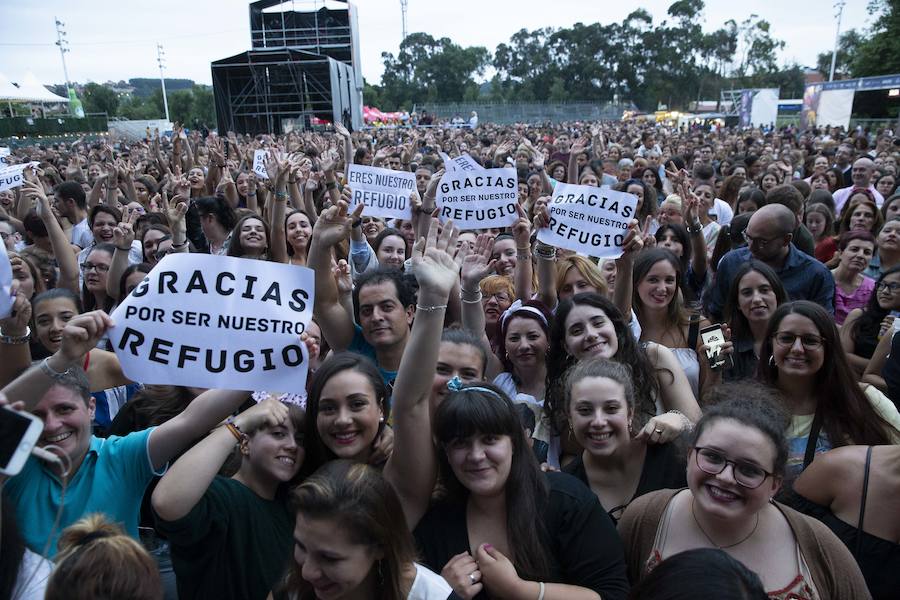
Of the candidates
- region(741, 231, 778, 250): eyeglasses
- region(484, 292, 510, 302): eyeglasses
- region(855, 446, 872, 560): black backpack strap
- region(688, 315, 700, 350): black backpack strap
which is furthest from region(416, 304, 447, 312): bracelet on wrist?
region(741, 231, 778, 250): eyeglasses

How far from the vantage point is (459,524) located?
2.21 meters

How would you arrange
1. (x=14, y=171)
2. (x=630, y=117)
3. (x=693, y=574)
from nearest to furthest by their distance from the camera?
(x=693, y=574) → (x=14, y=171) → (x=630, y=117)

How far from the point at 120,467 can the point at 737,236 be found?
513cm

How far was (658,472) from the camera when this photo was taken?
2619 millimetres

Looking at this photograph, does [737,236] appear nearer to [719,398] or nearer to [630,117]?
[719,398]

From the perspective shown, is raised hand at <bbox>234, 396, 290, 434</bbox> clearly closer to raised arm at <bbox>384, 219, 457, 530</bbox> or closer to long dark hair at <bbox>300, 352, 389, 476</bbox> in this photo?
long dark hair at <bbox>300, 352, 389, 476</bbox>

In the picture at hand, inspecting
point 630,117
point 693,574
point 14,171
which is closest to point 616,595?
point 693,574

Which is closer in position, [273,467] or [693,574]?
[693,574]

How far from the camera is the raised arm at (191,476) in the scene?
2072 mm

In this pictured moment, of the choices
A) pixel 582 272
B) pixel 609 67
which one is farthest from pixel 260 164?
pixel 609 67

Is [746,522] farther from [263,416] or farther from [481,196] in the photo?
[481,196]

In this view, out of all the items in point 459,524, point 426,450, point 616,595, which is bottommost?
point 616,595

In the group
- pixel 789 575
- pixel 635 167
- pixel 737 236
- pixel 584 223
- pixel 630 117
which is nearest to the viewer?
pixel 789 575

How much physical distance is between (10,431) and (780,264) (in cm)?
475
